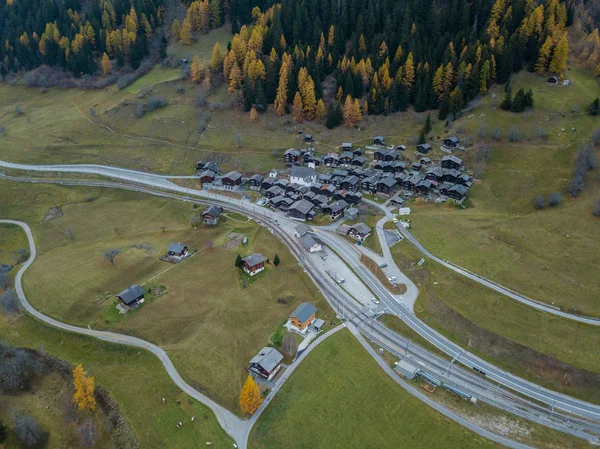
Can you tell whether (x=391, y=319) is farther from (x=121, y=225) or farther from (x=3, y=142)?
(x=3, y=142)

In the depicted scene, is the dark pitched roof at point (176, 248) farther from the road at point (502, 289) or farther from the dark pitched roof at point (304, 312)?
the road at point (502, 289)

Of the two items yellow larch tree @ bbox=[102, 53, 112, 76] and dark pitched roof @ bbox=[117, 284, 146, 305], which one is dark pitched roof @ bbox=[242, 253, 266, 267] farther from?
yellow larch tree @ bbox=[102, 53, 112, 76]

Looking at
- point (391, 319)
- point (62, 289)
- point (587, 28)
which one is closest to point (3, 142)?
point (62, 289)

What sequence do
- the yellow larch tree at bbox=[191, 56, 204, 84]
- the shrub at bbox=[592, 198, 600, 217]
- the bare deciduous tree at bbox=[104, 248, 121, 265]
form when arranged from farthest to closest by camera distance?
the yellow larch tree at bbox=[191, 56, 204, 84] → the bare deciduous tree at bbox=[104, 248, 121, 265] → the shrub at bbox=[592, 198, 600, 217]

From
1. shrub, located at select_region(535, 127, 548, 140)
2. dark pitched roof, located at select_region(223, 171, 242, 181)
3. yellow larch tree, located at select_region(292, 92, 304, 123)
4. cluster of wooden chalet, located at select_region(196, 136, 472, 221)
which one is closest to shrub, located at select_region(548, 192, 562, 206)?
cluster of wooden chalet, located at select_region(196, 136, 472, 221)

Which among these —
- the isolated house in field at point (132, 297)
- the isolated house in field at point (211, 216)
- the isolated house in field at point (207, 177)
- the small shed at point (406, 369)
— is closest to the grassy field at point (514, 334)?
the small shed at point (406, 369)

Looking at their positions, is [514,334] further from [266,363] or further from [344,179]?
[344,179]
